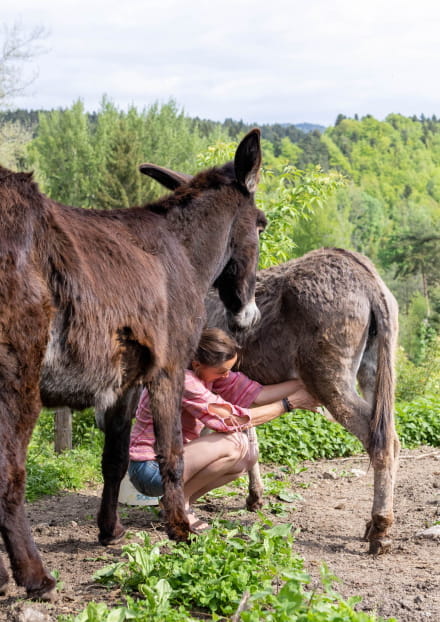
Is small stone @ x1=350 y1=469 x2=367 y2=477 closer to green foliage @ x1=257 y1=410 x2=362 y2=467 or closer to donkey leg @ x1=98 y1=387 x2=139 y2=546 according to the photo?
green foliage @ x1=257 y1=410 x2=362 y2=467

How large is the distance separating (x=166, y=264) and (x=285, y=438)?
417 cm

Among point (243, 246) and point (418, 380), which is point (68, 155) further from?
point (243, 246)

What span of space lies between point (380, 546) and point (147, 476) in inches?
60.1

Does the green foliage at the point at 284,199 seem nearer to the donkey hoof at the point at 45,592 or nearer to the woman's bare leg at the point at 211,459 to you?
the woman's bare leg at the point at 211,459

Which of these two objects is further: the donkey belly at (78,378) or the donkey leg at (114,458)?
the donkey leg at (114,458)

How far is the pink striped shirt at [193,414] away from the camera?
4.30 meters

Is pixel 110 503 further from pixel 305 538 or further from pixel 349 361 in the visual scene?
pixel 349 361

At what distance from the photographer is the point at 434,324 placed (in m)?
33.3

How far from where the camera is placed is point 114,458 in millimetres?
4043

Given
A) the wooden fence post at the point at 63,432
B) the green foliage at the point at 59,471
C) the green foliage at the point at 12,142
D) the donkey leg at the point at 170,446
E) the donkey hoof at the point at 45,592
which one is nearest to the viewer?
the donkey hoof at the point at 45,592

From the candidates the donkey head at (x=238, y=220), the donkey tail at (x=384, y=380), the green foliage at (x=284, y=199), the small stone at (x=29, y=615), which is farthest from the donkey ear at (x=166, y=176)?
the green foliage at (x=284, y=199)

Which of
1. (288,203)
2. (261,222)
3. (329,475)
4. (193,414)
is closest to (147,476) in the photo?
(193,414)

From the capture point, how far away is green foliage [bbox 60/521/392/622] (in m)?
2.51

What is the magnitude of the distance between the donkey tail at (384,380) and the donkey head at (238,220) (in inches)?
37.7
